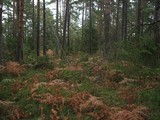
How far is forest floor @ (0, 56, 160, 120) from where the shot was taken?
8.22 metres

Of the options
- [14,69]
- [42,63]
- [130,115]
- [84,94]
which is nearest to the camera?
[130,115]

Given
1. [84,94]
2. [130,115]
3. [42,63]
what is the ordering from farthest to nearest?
[42,63] → [84,94] → [130,115]

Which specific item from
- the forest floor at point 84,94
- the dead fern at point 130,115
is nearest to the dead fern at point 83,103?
the forest floor at point 84,94

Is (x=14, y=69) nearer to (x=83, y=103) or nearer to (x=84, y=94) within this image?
(x=84, y=94)

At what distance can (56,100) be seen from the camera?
30.0 feet

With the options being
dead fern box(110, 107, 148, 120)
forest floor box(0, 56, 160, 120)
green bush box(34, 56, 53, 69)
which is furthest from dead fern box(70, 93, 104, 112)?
green bush box(34, 56, 53, 69)

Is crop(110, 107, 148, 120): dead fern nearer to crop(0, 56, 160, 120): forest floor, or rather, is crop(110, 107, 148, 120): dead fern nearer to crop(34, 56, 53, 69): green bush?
crop(0, 56, 160, 120): forest floor

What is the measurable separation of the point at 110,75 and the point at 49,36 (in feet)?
102

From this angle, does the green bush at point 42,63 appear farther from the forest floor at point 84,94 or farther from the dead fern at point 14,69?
the forest floor at point 84,94

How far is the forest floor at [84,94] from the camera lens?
8.22 meters

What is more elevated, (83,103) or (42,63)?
(42,63)

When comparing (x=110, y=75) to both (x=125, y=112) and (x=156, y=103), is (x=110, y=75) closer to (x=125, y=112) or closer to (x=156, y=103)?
(x=156, y=103)

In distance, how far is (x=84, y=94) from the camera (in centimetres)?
968

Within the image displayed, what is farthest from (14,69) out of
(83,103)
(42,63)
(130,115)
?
(130,115)
